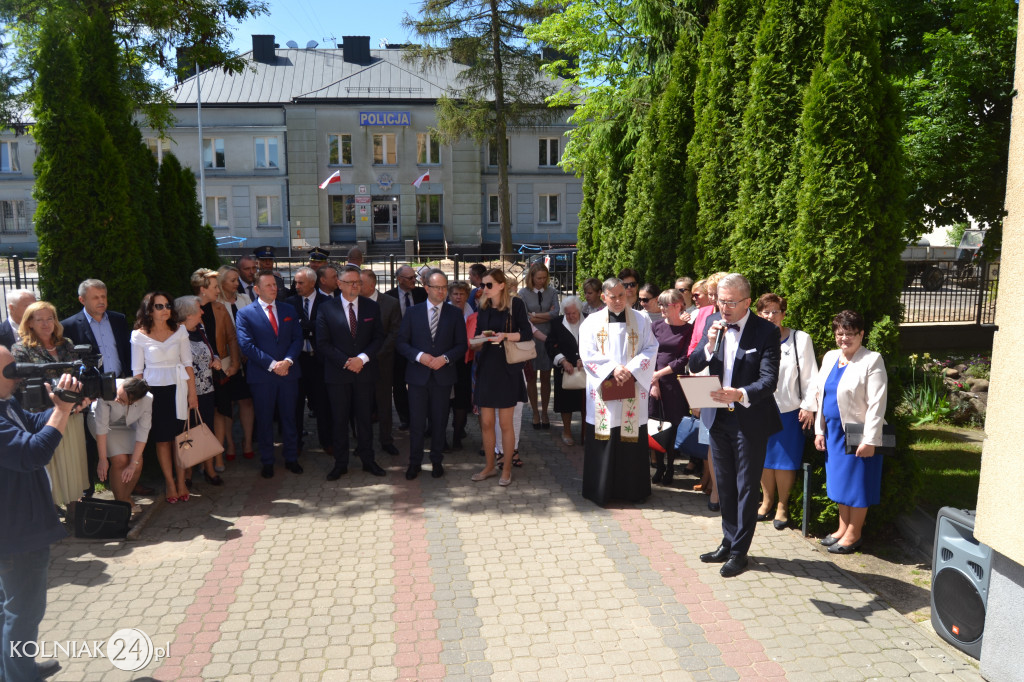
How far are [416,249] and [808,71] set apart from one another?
35560 millimetres

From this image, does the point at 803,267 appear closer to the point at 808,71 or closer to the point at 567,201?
the point at 808,71

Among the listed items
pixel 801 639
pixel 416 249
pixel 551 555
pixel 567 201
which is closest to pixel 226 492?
pixel 551 555

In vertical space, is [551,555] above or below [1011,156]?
below

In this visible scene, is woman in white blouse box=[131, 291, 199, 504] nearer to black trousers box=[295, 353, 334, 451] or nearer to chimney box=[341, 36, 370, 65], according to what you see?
black trousers box=[295, 353, 334, 451]

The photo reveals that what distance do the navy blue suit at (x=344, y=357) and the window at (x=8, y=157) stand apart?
45.3 m

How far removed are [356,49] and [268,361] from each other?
42059 millimetres

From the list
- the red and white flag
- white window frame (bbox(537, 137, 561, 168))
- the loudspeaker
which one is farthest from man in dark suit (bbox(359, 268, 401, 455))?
white window frame (bbox(537, 137, 561, 168))

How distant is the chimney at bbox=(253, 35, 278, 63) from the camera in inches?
1766

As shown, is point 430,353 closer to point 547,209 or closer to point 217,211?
point 547,209

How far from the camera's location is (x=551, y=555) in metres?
6.30

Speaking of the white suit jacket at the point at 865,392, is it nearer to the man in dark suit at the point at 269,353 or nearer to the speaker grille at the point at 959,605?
the speaker grille at the point at 959,605

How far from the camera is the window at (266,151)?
43.3 meters

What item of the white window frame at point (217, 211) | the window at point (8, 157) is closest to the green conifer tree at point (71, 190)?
the white window frame at point (217, 211)

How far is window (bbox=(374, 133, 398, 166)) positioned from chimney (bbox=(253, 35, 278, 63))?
26.8 feet
